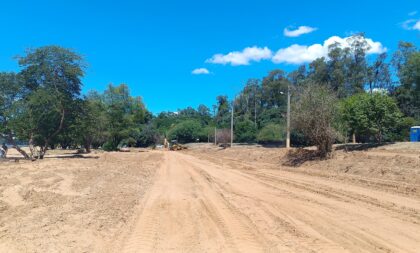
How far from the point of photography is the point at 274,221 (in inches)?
352

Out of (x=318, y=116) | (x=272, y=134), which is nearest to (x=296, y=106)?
(x=318, y=116)

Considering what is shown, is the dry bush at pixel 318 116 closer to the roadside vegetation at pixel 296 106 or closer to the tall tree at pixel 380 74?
the roadside vegetation at pixel 296 106

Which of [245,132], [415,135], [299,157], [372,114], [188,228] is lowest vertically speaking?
[188,228]

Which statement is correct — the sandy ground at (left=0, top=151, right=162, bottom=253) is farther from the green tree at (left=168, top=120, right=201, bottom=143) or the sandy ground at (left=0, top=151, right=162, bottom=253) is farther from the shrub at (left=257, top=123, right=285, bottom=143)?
the green tree at (left=168, top=120, right=201, bottom=143)

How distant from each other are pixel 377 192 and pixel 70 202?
10352 millimetres

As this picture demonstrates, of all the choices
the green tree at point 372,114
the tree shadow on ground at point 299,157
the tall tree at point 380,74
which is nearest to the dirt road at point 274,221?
the tree shadow on ground at point 299,157

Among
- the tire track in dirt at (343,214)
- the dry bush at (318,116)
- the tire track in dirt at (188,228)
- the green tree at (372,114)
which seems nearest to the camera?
the tire track in dirt at (188,228)

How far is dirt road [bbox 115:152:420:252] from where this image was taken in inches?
275

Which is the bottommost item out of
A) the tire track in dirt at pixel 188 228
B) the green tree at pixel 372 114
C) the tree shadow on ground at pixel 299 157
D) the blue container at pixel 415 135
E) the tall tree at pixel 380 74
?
the tire track in dirt at pixel 188 228

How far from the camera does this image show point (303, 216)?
9.61 m

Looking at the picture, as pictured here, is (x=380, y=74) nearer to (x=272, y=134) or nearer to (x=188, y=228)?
(x=272, y=134)

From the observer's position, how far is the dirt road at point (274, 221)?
275 inches

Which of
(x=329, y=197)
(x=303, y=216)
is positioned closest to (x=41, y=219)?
(x=303, y=216)

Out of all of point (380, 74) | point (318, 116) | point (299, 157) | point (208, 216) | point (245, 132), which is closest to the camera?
point (208, 216)
